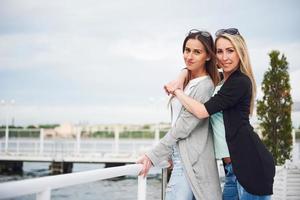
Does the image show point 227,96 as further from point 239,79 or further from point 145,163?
point 145,163

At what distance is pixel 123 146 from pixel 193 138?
69.0 feet

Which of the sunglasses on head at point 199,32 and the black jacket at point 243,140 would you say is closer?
the black jacket at point 243,140

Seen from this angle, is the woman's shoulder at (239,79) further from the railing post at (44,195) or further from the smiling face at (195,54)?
the railing post at (44,195)

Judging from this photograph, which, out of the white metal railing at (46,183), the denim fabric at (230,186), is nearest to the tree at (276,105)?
the denim fabric at (230,186)

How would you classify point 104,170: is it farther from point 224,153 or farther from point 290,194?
point 290,194

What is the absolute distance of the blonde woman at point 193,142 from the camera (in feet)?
6.55

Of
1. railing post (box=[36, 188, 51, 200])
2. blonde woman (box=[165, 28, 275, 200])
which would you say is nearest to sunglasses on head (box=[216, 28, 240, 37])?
blonde woman (box=[165, 28, 275, 200])

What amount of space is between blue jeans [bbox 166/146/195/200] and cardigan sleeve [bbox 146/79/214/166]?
0.24 ft

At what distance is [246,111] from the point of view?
6.68 ft

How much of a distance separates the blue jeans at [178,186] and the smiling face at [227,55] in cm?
49

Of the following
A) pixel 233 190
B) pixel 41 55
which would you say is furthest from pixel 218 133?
pixel 41 55

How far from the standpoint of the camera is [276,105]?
11.2 metres

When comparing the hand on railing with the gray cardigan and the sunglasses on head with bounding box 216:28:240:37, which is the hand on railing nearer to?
the gray cardigan

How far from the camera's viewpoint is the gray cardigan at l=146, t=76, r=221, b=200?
1.99 meters
